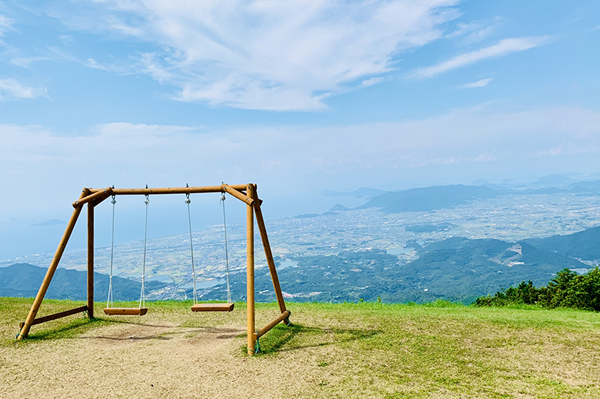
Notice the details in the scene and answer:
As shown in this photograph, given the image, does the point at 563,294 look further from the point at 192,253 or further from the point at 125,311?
the point at 125,311

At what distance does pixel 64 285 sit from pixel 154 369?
116331mm

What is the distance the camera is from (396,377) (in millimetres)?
6703

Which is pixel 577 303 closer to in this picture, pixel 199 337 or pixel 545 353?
pixel 545 353

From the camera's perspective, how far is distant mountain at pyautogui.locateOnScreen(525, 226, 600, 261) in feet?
571

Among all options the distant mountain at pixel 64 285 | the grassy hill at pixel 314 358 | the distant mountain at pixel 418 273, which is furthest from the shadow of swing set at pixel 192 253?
the distant mountain at pixel 418 273

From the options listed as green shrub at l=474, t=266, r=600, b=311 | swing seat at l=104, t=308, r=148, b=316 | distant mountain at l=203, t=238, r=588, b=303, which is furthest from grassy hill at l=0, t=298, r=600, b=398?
distant mountain at l=203, t=238, r=588, b=303

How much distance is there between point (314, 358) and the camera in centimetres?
766

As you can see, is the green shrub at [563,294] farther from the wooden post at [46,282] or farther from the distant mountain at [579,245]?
the distant mountain at [579,245]

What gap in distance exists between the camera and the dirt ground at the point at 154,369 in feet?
20.7

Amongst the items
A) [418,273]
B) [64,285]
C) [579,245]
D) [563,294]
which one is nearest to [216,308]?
[563,294]

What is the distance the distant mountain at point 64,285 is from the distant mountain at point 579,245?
613 feet

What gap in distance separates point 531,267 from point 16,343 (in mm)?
176378

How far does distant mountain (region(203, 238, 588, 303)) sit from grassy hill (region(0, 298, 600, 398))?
271ft

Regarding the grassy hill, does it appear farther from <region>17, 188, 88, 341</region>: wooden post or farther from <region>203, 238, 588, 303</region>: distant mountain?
<region>203, 238, 588, 303</region>: distant mountain
